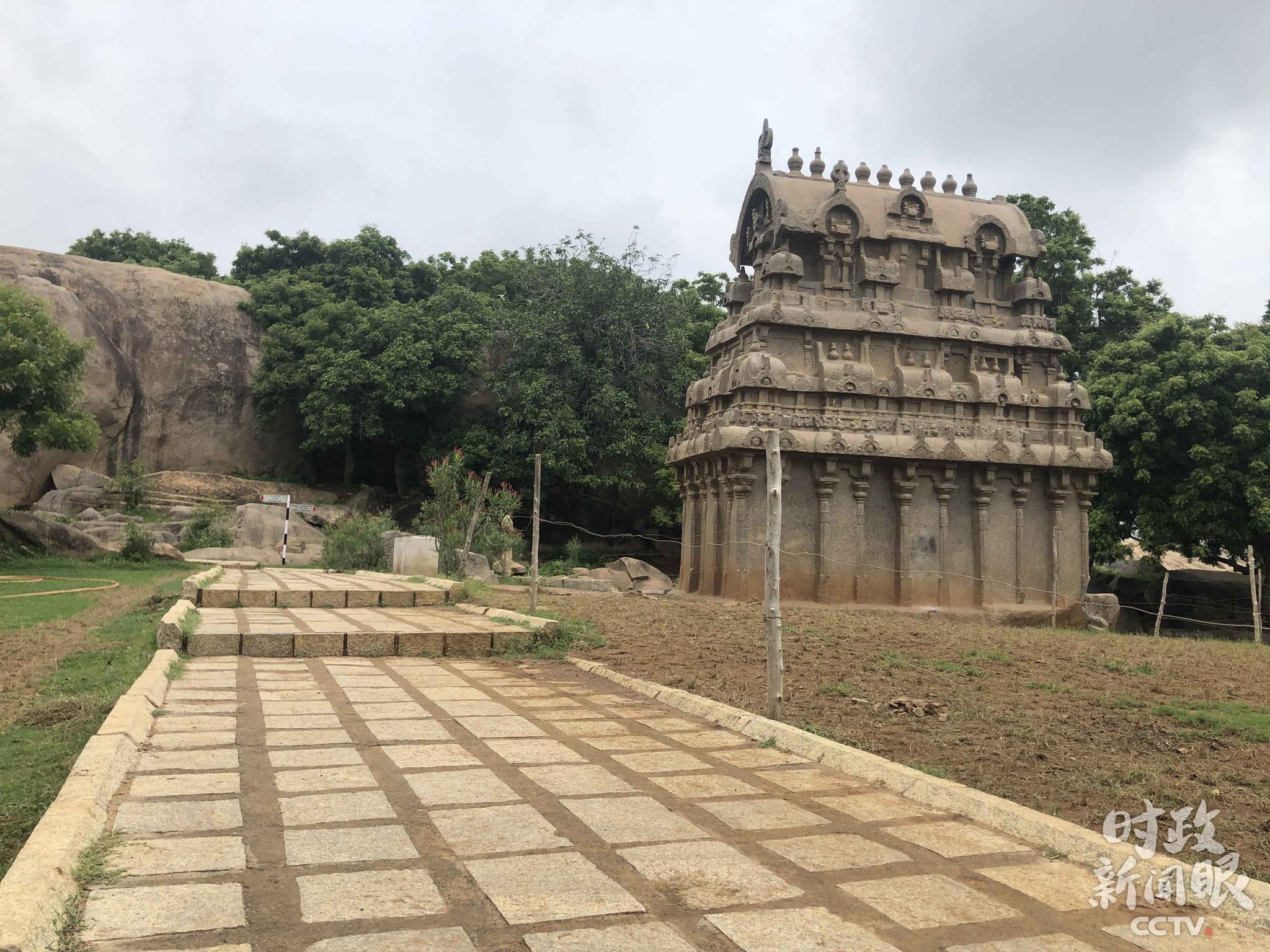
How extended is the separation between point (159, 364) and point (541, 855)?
3282 centimetres

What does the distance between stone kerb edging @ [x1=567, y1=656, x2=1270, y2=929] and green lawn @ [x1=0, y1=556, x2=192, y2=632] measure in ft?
25.9

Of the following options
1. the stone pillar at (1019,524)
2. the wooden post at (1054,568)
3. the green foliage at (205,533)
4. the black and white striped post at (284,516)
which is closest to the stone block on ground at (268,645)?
the black and white striped post at (284,516)

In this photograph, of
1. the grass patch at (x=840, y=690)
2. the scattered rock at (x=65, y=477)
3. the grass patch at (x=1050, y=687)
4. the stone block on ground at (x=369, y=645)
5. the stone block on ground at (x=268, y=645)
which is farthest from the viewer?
the scattered rock at (x=65, y=477)

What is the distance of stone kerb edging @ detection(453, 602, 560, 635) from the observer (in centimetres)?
918

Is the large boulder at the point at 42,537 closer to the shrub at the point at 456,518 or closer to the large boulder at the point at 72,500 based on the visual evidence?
the large boulder at the point at 72,500

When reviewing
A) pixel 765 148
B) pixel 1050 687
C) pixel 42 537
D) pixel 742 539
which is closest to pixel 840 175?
pixel 765 148

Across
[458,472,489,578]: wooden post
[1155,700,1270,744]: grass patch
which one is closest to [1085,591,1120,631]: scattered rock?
[458,472,489,578]: wooden post

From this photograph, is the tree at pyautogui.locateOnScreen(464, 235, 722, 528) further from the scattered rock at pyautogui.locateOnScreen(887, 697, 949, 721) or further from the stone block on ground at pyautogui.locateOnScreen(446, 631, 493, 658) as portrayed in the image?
the scattered rock at pyautogui.locateOnScreen(887, 697, 949, 721)

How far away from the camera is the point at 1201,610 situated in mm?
23531

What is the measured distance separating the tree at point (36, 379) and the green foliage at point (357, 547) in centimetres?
553

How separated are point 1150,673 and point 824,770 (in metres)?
4.92

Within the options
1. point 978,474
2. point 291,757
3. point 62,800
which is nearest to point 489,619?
point 291,757

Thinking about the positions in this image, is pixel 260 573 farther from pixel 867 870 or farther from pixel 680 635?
pixel 867 870

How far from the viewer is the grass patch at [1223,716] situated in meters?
5.69
